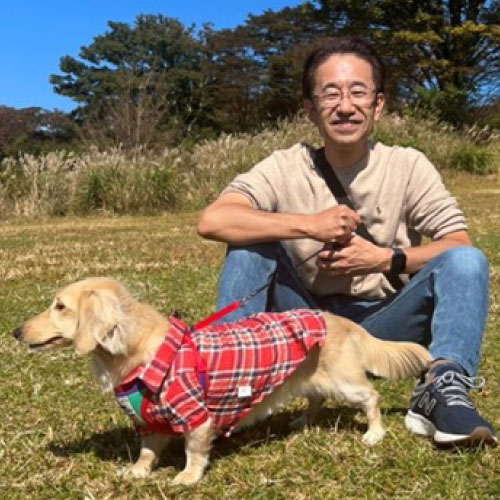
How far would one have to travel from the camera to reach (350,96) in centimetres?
297

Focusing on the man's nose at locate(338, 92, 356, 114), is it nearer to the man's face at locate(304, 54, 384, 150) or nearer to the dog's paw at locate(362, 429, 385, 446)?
the man's face at locate(304, 54, 384, 150)

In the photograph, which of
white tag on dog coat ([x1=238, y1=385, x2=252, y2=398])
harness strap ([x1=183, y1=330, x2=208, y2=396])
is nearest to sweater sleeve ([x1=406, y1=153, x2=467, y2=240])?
→ white tag on dog coat ([x1=238, y1=385, x2=252, y2=398])

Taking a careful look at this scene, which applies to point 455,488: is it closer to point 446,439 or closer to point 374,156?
point 446,439

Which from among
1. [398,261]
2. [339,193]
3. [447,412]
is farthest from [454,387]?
[339,193]

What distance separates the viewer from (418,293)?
2.94 meters

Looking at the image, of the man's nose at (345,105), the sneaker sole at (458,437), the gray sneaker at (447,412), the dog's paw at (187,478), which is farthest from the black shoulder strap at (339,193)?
the dog's paw at (187,478)

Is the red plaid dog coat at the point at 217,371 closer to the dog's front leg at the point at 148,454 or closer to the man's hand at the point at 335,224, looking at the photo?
the dog's front leg at the point at 148,454

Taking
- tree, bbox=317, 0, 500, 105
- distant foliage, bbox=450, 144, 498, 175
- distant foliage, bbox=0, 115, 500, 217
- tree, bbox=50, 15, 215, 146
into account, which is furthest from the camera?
tree, bbox=50, 15, 215, 146

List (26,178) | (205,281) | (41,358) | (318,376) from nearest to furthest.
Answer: (318,376) < (41,358) < (205,281) < (26,178)

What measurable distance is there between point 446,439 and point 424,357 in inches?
15.3

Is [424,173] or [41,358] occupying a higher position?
[424,173]

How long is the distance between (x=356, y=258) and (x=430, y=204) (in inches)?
16.9

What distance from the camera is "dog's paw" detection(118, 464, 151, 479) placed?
2.38 metres

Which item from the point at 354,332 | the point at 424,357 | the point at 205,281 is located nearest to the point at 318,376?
the point at 354,332
